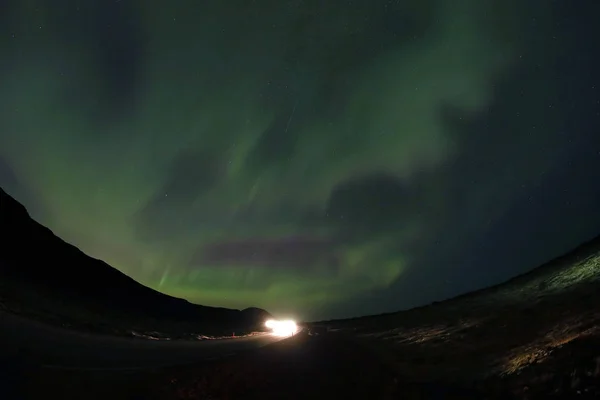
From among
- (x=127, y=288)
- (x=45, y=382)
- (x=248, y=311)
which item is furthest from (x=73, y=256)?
(x=45, y=382)

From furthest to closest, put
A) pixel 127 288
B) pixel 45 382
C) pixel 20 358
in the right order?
pixel 127 288, pixel 20 358, pixel 45 382

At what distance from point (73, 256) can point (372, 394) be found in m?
98.7

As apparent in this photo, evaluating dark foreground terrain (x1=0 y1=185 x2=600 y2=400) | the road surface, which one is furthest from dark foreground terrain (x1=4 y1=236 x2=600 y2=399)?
the road surface

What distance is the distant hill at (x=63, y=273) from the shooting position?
61.6 meters

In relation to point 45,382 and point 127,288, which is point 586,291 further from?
point 127,288

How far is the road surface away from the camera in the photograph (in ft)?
42.5

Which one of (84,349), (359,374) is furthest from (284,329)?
(84,349)

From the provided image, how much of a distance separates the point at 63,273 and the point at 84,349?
7177 centimetres

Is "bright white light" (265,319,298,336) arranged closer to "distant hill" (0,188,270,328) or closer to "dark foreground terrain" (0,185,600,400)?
"dark foreground terrain" (0,185,600,400)

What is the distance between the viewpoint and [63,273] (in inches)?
2990

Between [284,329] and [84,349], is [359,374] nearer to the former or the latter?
[84,349]

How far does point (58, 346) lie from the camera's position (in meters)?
14.2

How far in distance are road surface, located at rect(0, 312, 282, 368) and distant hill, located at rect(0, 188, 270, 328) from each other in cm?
3959

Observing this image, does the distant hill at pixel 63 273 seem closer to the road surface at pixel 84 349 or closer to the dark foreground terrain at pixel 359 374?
the road surface at pixel 84 349
